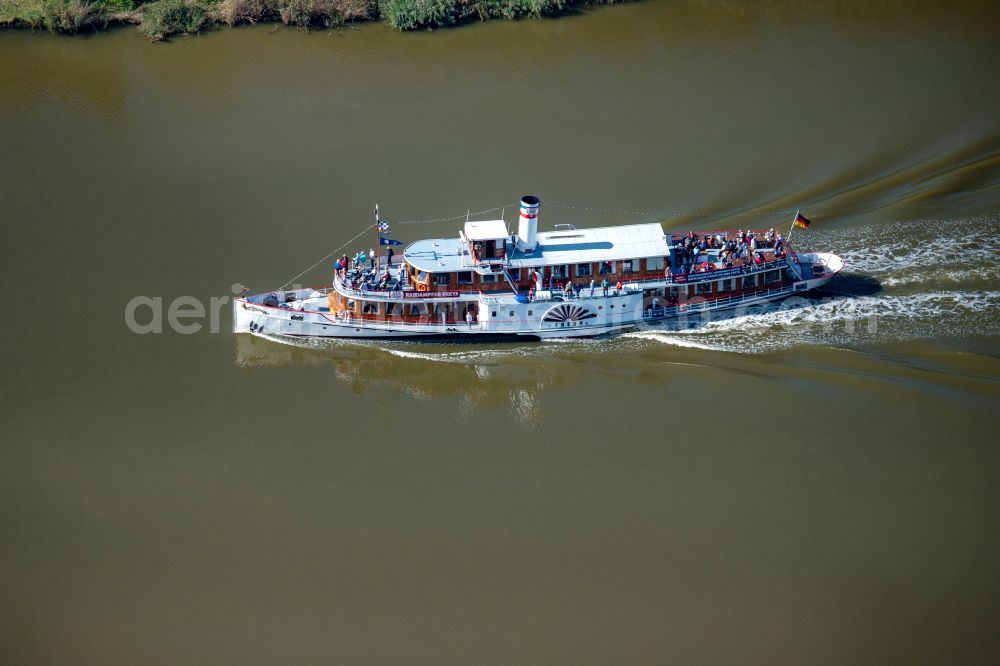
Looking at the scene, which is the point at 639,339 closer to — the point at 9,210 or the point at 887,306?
the point at 887,306

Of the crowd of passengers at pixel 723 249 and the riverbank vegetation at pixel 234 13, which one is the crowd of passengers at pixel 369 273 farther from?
the riverbank vegetation at pixel 234 13

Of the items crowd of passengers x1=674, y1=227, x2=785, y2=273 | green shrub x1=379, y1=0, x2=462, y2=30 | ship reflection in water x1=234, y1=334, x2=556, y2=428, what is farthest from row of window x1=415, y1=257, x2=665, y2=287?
green shrub x1=379, y1=0, x2=462, y2=30

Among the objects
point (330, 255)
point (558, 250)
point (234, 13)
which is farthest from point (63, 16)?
point (558, 250)

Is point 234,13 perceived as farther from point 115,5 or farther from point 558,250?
point 558,250

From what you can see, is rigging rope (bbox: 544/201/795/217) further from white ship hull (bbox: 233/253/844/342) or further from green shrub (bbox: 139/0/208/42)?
green shrub (bbox: 139/0/208/42)

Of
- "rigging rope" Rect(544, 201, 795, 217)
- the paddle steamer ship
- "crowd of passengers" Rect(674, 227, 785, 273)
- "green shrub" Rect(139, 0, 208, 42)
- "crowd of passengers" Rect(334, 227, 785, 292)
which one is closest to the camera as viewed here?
the paddle steamer ship

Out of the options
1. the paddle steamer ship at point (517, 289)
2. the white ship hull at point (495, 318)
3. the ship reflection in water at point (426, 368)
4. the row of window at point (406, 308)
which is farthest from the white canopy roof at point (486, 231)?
the ship reflection in water at point (426, 368)

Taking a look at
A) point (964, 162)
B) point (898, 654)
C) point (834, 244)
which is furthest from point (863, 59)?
point (898, 654)

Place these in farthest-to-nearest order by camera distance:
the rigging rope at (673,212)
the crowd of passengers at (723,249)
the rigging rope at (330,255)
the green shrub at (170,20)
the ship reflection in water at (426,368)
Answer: the green shrub at (170,20)
the rigging rope at (673,212)
the rigging rope at (330,255)
the crowd of passengers at (723,249)
the ship reflection in water at (426,368)
